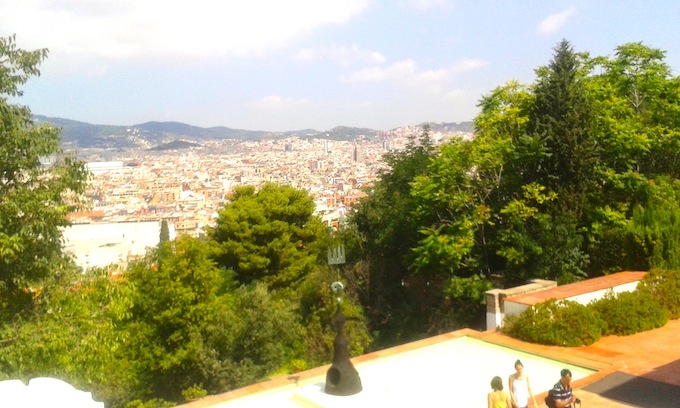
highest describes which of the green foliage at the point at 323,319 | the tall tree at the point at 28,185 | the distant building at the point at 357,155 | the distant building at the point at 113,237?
the tall tree at the point at 28,185

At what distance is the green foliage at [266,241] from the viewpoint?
71.8 feet

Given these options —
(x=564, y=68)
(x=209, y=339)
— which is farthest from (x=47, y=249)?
(x=564, y=68)

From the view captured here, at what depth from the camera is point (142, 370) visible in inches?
611

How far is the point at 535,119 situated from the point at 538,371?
8.73 m

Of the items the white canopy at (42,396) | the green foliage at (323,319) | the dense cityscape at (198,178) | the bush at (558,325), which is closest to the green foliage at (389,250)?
the green foliage at (323,319)

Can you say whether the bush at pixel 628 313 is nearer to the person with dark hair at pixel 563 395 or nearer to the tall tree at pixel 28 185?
the person with dark hair at pixel 563 395

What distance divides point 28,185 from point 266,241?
47.5 ft

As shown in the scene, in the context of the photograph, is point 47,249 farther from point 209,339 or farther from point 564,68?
point 564,68

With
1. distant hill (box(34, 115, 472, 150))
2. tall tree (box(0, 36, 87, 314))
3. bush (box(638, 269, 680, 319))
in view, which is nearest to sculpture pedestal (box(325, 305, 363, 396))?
tall tree (box(0, 36, 87, 314))

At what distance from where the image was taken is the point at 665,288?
11.2 m

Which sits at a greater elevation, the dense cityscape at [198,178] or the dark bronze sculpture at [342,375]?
the dark bronze sculpture at [342,375]

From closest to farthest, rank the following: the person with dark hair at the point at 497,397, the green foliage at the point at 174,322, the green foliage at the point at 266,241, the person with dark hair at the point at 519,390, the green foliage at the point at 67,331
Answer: the person with dark hair at the point at 497,397 < the person with dark hair at the point at 519,390 < the green foliage at the point at 67,331 < the green foliage at the point at 174,322 < the green foliage at the point at 266,241

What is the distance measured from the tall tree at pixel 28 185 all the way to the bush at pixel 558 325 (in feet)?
22.8

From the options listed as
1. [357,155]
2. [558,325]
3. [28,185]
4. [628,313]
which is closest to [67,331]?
[28,185]
